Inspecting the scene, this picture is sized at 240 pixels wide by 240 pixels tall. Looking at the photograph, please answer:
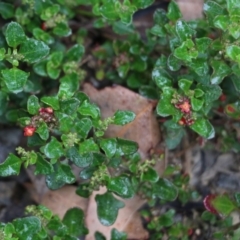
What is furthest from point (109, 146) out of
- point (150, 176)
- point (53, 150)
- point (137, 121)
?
point (137, 121)

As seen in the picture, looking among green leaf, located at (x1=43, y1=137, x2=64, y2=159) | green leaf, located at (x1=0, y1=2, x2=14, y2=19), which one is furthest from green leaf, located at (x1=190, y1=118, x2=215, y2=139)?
green leaf, located at (x1=0, y1=2, x2=14, y2=19)

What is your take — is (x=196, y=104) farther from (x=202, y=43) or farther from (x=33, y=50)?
(x=33, y=50)

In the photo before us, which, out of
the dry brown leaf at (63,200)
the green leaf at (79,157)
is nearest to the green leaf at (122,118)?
the green leaf at (79,157)

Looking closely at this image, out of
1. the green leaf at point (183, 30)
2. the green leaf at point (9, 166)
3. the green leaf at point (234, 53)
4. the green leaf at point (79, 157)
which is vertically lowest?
the green leaf at point (9, 166)

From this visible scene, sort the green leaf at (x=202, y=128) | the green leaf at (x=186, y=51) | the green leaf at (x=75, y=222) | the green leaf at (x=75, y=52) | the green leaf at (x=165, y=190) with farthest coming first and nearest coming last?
1. the green leaf at (x=75, y=52)
2. the green leaf at (x=165, y=190)
3. the green leaf at (x=75, y=222)
4. the green leaf at (x=202, y=128)
5. the green leaf at (x=186, y=51)

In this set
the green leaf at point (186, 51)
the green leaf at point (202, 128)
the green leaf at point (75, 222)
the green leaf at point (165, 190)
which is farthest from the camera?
the green leaf at point (165, 190)

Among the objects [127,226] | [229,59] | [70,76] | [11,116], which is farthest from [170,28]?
Result: [127,226]

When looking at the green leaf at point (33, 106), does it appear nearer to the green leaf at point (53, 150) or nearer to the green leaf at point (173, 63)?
the green leaf at point (53, 150)

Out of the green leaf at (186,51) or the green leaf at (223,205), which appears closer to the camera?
the green leaf at (186,51)
